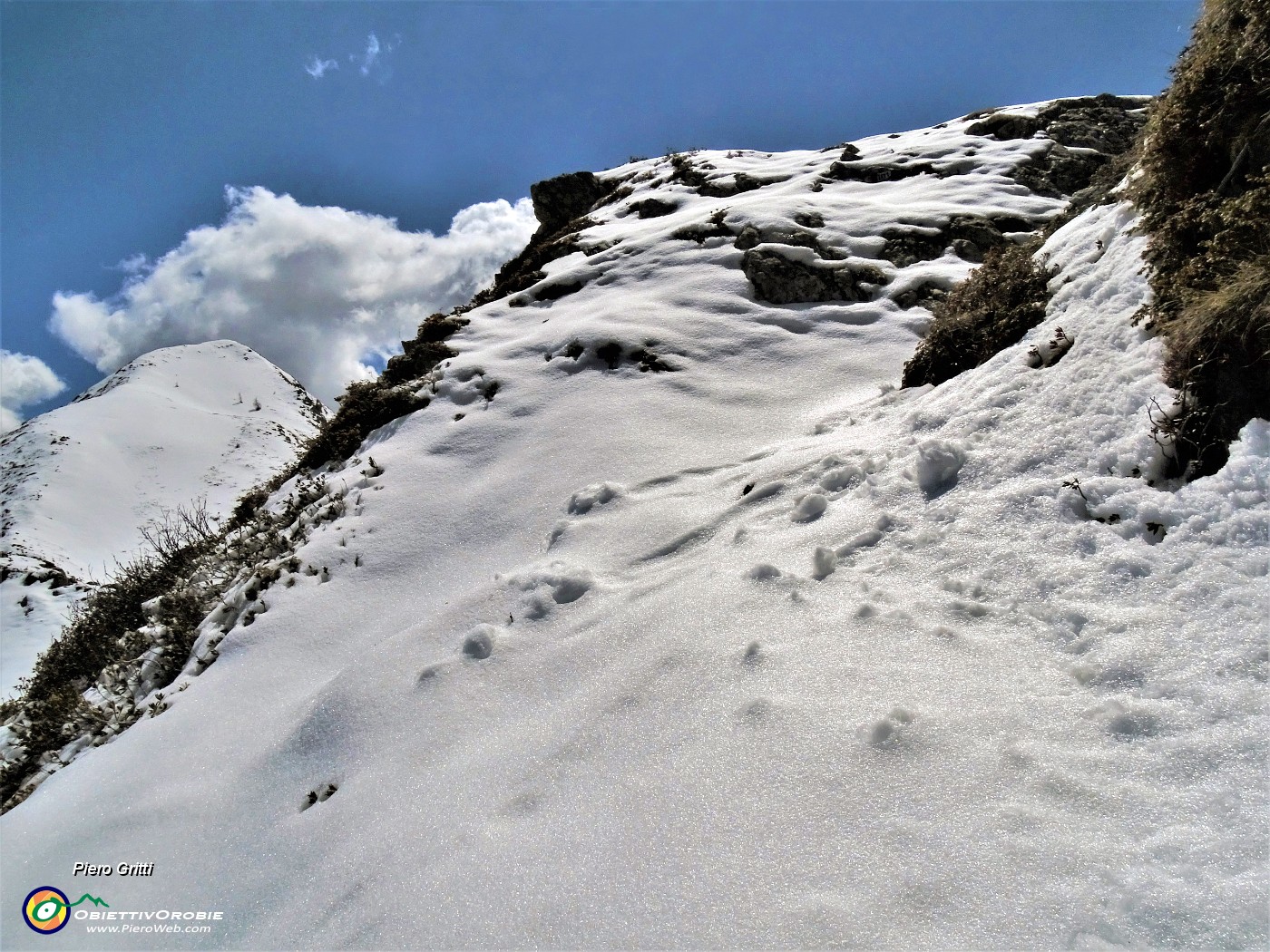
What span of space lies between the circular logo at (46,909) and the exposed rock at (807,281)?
40.9 feet

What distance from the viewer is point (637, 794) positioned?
353 centimetres

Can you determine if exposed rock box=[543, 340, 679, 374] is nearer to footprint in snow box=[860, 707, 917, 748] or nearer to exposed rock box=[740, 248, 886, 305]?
exposed rock box=[740, 248, 886, 305]

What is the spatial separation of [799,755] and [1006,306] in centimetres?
549

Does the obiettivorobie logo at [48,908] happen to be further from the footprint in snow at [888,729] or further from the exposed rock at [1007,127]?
the exposed rock at [1007,127]

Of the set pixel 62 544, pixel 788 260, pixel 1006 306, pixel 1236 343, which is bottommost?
pixel 62 544

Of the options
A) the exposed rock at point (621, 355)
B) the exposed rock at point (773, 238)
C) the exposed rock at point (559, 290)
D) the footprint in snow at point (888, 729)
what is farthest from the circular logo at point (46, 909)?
the exposed rock at point (773, 238)

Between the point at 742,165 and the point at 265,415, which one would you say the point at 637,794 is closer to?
the point at 742,165

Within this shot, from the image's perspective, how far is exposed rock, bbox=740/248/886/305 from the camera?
1258 centimetres

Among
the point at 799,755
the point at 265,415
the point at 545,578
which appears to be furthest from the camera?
the point at 265,415

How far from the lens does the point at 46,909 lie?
4711 millimetres

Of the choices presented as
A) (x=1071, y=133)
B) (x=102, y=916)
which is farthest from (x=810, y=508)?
(x=1071, y=133)

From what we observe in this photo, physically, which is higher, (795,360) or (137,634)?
(795,360)

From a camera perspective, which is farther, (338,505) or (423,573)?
(338,505)

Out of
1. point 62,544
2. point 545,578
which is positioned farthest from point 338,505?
point 62,544
